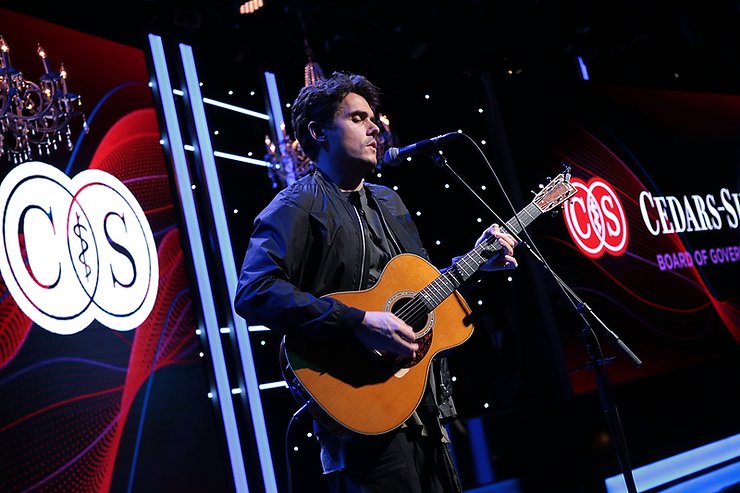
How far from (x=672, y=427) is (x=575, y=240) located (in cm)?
175

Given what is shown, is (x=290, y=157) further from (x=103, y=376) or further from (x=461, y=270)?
(x=461, y=270)

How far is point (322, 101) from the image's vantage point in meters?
2.65

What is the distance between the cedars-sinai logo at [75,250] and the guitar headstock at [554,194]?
8.90ft

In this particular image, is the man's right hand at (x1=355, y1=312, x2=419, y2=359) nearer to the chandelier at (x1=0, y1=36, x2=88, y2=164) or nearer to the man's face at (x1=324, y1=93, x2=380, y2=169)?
the man's face at (x1=324, y1=93, x2=380, y2=169)

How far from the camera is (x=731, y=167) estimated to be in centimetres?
833

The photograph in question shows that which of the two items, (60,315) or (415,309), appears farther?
(60,315)

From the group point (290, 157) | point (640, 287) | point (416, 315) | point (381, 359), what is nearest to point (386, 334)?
point (381, 359)

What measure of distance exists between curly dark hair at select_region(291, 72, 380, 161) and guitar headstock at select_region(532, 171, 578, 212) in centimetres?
76

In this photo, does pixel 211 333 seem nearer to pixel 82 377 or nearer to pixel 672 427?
pixel 82 377

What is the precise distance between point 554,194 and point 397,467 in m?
1.36

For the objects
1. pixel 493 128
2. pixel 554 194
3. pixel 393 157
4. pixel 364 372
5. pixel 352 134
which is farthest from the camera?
pixel 493 128

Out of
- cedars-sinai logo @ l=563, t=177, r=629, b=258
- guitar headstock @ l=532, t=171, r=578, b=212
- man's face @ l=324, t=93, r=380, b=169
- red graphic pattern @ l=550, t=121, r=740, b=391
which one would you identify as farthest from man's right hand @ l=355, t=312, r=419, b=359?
cedars-sinai logo @ l=563, t=177, r=629, b=258

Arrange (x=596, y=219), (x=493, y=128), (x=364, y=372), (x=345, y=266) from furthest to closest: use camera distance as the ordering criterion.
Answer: (x=596, y=219)
(x=493, y=128)
(x=345, y=266)
(x=364, y=372)

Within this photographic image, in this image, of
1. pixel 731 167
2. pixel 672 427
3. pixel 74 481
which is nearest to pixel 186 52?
pixel 74 481
